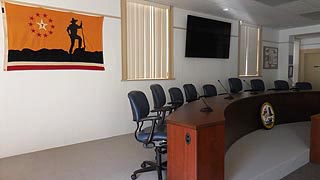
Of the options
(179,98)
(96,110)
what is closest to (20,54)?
(96,110)

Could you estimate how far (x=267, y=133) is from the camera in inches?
185

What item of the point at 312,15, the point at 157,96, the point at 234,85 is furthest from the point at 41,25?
the point at 312,15

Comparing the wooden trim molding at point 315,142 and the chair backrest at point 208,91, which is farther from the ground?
the chair backrest at point 208,91

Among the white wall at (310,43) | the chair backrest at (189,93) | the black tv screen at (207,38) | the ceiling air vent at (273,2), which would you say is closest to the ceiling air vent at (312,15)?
the ceiling air vent at (273,2)

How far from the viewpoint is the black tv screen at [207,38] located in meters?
6.13

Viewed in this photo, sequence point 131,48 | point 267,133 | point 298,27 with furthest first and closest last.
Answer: point 298,27 → point 131,48 → point 267,133

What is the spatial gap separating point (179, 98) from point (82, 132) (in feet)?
5.85

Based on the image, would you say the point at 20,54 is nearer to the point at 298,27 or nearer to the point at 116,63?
the point at 116,63

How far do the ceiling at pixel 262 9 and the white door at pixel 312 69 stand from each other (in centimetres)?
223

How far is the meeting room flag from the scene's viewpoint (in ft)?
12.3

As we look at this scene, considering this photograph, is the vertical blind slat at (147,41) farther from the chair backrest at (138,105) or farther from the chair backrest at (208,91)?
the chair backrest at (138,105)

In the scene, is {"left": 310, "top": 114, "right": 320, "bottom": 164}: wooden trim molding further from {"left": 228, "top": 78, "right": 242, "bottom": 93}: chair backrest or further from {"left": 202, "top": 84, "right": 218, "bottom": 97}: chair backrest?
{"left": 228, "top": 78, "right": 242, "bottom": 93}: chair backrest

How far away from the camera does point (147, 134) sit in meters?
2.79

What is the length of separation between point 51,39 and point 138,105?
2.05 m
